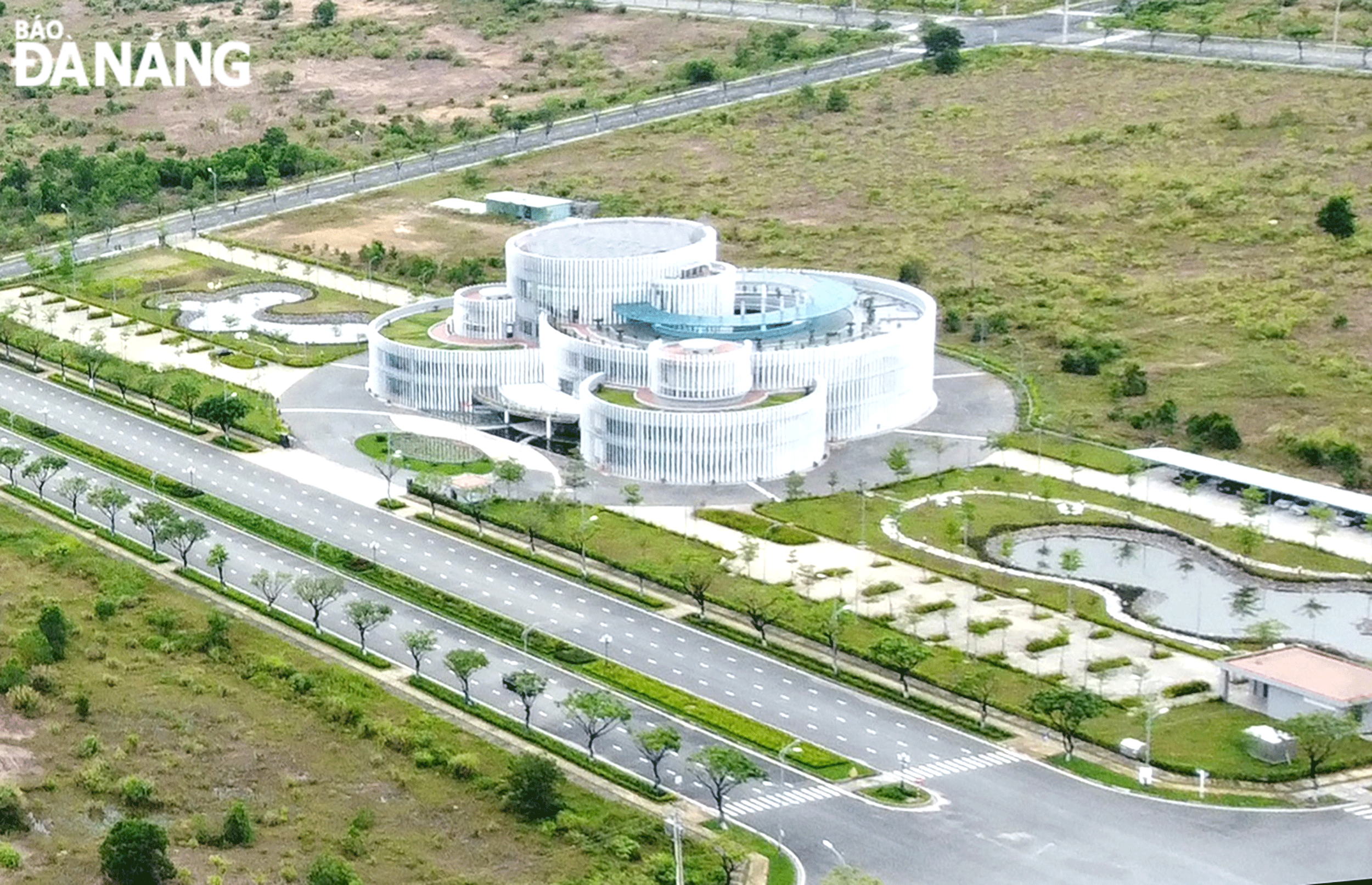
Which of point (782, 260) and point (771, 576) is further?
point (782, 260)

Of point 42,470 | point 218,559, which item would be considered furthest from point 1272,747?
point 42,470

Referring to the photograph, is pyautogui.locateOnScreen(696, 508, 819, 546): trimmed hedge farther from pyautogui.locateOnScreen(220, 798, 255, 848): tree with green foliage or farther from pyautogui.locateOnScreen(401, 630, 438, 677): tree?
pyautogui.locateOnScreen(220, 798, 255, 848): tree with green foliage

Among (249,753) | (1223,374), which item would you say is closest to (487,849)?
(249,753)

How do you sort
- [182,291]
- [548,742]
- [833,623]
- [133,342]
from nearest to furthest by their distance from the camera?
[548,742], [833,623], [133,342], [182,291]

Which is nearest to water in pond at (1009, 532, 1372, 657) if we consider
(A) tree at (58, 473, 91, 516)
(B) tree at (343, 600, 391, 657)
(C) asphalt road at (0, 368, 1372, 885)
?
(C) asphalt road at (0, 368, 1372, 885)

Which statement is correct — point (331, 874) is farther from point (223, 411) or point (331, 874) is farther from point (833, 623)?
point (223, 411)

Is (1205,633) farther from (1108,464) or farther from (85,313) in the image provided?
(85,313)

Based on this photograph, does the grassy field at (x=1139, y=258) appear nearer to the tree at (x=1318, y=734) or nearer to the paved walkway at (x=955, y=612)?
the paved walkway at (x=955, y=612)
